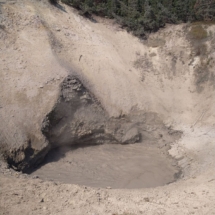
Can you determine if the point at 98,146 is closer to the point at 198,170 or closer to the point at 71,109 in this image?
the point at 71,109

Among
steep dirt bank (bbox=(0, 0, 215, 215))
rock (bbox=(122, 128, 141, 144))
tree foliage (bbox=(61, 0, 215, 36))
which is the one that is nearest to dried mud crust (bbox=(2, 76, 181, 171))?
rock (bbox=(122, 128, 141, 144))

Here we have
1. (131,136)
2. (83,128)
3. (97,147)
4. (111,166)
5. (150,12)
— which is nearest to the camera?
(111,166)

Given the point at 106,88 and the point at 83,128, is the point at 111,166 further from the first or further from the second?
the point at 106,88

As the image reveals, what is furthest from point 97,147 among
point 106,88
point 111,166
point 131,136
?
point 106,88

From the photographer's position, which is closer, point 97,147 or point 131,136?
point 97,147

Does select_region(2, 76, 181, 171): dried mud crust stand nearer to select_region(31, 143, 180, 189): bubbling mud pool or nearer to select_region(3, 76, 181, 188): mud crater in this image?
select_region(3, 76, 181, 188): mud crater

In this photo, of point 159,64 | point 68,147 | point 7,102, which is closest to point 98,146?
point 68,147

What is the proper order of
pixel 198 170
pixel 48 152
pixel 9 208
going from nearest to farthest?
pixel 9 208 < pixel 198 170 < pixel 48 152
